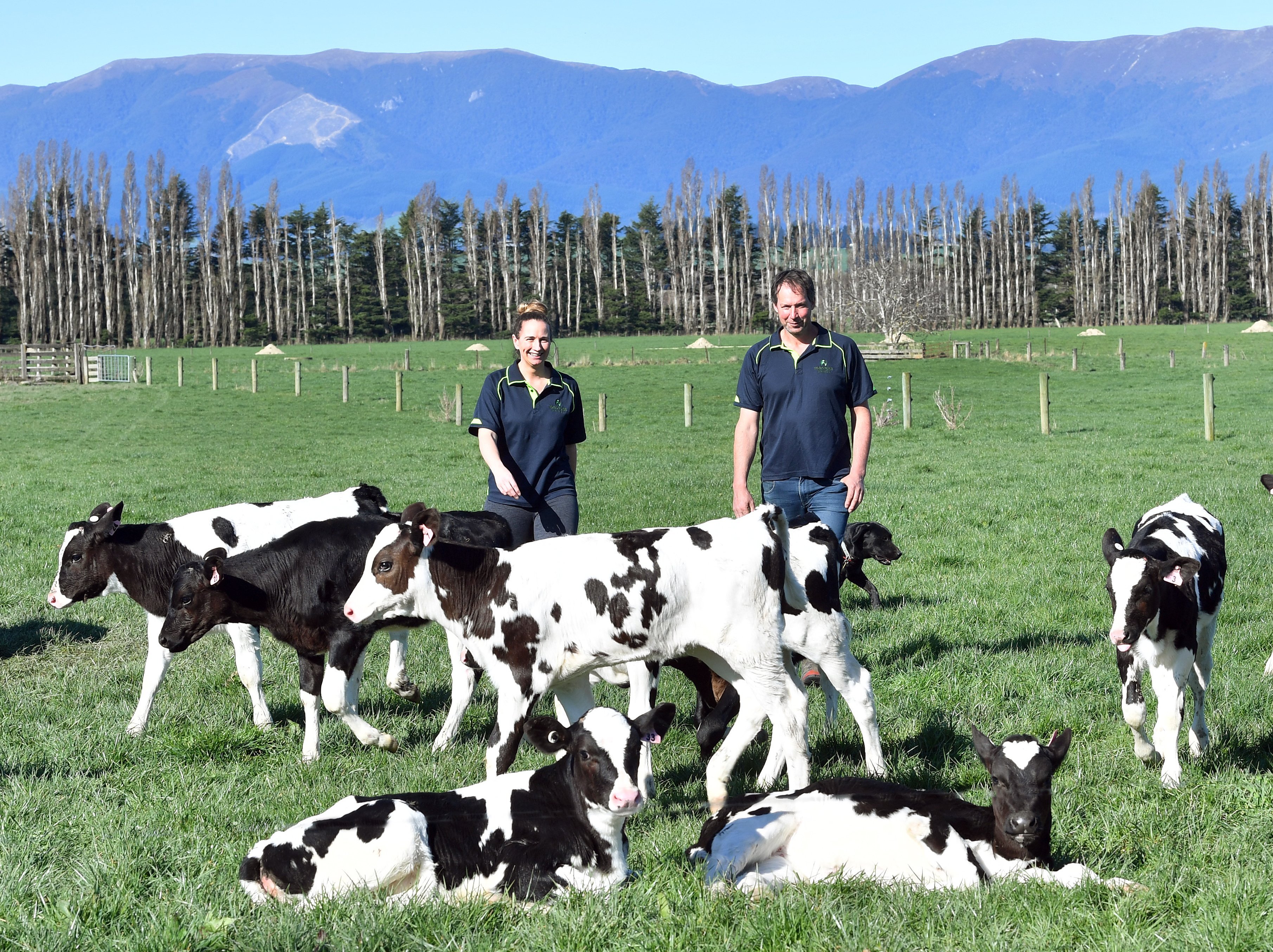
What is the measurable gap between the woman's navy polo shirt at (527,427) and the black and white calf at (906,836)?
3440 mm

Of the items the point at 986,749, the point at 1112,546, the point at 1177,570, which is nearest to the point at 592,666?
the point at 986,749

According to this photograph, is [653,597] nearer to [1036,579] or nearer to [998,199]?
[1036,579]

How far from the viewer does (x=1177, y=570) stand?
6816 mm

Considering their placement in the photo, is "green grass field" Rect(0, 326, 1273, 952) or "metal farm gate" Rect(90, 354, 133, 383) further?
"metal farm gate" Rect(90, 354, 133, 383)

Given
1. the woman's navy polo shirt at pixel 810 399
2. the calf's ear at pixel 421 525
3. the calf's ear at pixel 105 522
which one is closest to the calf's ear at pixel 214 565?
the calf's ear at pixel 105 522

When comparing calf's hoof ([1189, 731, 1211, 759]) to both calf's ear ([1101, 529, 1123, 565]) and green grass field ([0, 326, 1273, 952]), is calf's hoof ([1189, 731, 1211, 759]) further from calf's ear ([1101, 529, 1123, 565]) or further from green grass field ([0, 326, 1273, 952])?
calf's ear ([1101, 529, 1123, 565])

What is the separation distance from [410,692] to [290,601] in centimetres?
122

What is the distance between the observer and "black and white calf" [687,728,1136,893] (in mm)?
5051

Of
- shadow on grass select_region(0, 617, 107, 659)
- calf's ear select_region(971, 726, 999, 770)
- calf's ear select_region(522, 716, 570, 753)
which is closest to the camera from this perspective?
calf's ear select_region(971, 726, 999, 770)

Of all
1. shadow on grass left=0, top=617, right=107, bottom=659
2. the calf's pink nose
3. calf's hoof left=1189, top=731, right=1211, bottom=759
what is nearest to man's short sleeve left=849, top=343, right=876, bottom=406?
calf's hoof left=1189, top=731, right=1211, bottom=759

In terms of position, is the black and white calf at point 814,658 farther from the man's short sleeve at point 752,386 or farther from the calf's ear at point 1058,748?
the calf's ear at point 1058,748

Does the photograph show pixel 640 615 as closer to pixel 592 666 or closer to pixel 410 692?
pixel 592 666

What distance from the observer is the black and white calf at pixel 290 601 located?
7.74 m

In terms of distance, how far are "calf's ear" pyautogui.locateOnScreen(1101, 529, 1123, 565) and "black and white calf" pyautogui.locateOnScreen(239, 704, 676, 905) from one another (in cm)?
332
